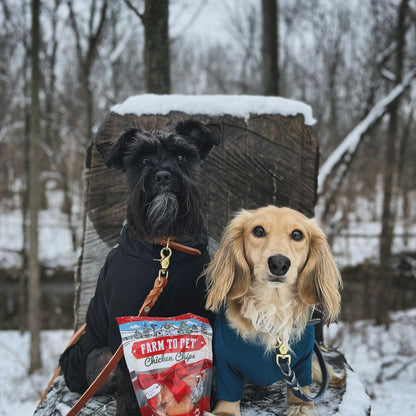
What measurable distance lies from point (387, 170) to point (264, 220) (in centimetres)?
662

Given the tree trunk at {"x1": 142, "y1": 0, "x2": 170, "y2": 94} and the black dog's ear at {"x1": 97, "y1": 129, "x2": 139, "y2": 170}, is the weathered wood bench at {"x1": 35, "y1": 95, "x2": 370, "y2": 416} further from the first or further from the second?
the tree trunk at {"x1": 142, "y1": 0, "x2": 170, "y2": 94}

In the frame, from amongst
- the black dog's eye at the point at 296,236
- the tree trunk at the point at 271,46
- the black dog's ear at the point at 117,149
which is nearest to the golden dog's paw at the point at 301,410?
the black dog's eye at the point at 296,236

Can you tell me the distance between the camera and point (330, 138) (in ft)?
28.5

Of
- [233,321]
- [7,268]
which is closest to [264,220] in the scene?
[233,321]

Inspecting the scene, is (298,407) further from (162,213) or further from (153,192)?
(153,192)

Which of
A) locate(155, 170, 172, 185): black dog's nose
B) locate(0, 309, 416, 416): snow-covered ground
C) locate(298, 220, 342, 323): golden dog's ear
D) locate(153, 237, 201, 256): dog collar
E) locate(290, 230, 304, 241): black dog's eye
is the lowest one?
locate(0, 309, 416, 416): snow-covered ground

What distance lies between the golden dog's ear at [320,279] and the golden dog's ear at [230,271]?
0.27m

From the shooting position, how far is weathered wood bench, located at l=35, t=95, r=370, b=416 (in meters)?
2.39

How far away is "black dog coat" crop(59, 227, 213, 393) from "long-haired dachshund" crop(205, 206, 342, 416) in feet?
0.46

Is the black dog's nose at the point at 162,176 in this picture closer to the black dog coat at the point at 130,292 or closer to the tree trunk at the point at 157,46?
the black dog coat at the point at 130,292

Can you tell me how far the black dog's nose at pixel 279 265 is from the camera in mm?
1458

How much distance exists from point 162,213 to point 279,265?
1.94ft

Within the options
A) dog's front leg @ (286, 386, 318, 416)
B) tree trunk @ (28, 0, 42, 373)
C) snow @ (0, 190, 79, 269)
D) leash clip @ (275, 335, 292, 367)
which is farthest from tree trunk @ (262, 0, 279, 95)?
snow @ (0, 190, 79, 269)

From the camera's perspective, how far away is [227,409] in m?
1.59
